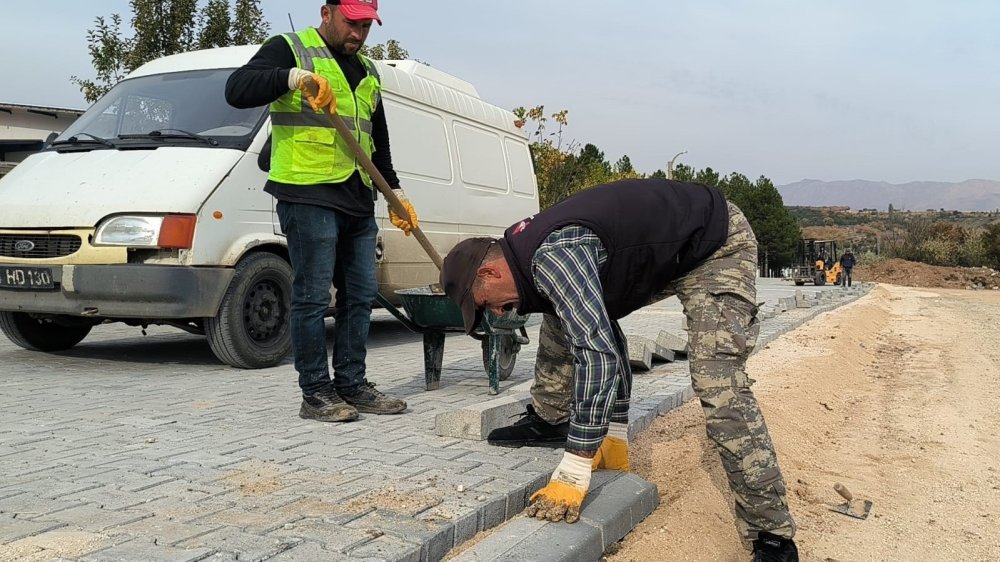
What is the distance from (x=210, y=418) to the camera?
4434 millimetres

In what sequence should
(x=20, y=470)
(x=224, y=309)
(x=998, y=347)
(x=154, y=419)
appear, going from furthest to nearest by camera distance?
(x=998, y=347), (x=224, y=309), (x=154, y=419), (x=20, y=470)

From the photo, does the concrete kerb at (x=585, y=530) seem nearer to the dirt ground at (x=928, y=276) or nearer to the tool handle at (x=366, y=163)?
the tool handle at (x=366, y=163)

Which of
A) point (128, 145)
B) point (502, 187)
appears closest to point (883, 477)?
point (128, 145)

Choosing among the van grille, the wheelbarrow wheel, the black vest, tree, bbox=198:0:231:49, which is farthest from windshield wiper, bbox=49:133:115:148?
tree, bbox=198:0:231:49

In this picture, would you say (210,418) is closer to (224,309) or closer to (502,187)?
(224,309)

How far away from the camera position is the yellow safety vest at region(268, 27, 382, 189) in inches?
164

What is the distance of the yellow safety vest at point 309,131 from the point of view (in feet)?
13.7

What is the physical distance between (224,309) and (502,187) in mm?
4387

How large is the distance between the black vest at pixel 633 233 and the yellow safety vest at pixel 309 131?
150cm

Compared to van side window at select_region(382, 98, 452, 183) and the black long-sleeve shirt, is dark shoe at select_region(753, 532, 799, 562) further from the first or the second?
van side window at select_region(382, 98, 452, 183)

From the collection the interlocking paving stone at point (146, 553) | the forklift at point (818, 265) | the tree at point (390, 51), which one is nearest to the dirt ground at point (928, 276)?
the forklift at point (818, 265)

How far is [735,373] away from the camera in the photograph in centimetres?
293

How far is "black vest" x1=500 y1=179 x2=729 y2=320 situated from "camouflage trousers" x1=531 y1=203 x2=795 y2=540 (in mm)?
83

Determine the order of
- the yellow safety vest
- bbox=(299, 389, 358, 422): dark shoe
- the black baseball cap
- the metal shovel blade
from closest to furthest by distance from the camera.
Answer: the black baseball cap → the metal shovel blade → the yellow safety vest → bbox=(299, 389, 358, 422): dark shoe
